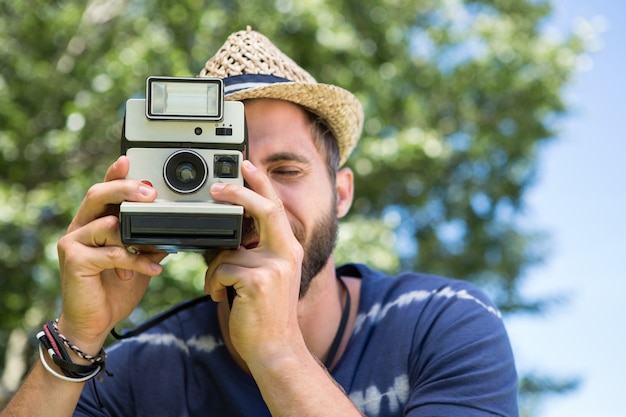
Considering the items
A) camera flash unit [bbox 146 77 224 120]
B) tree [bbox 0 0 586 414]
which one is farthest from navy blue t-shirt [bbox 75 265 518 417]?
tree [bbox 0 0 586 414]

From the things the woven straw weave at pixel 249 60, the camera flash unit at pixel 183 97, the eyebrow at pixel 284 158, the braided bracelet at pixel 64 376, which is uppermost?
the woven straw weave at pixel 249 60

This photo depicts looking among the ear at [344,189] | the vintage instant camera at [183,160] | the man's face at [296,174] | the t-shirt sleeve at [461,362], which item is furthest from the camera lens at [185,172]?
the ear at [344,189]

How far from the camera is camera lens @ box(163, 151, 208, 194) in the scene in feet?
7.01

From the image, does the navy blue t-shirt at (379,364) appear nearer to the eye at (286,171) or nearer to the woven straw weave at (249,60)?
the eye at (286,171)

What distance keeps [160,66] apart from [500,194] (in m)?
6.70

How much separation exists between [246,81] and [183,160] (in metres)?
0.72

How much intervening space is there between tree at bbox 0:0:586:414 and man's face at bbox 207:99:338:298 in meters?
4.27

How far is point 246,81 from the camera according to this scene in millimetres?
2818

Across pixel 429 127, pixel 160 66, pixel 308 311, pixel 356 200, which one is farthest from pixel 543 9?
pixel 308 311

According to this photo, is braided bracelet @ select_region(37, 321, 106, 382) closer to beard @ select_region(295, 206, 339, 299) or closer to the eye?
beard @ select_region(295, 206, 339, 299)

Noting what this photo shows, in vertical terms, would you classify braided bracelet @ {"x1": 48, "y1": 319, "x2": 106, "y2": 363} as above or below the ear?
below

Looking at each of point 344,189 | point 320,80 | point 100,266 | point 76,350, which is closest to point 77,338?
point 76,350

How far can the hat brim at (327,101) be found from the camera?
279cm

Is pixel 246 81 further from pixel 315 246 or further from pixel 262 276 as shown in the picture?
pixel 262 276
